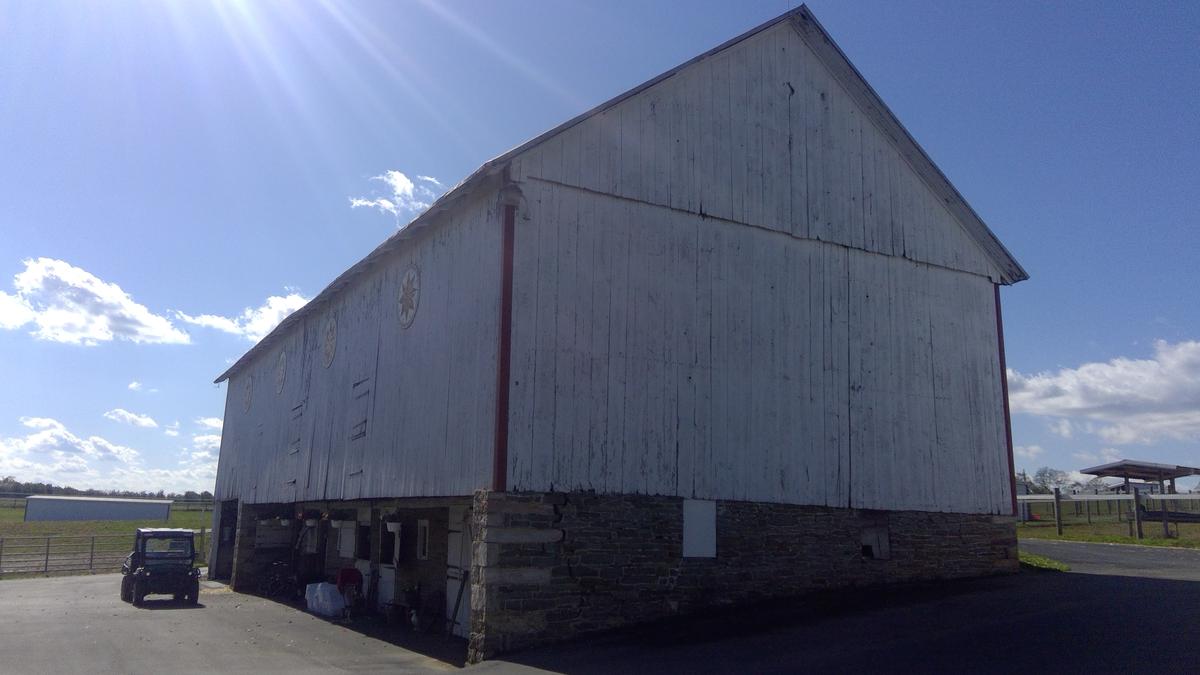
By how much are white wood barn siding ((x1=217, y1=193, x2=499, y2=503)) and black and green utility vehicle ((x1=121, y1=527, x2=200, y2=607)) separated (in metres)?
2.71

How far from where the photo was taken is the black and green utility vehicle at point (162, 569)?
23.7m

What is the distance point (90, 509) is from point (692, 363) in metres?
74.9

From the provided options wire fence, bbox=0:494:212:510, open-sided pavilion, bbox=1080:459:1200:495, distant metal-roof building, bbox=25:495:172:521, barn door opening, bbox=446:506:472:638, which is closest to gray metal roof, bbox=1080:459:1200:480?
open-sided pavilion, bbox=1080:459:1200:495

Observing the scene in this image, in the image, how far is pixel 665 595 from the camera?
1431cm

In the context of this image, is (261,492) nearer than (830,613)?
No

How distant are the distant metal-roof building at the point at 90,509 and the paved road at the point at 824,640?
60.5 m

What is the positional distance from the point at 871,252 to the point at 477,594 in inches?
384

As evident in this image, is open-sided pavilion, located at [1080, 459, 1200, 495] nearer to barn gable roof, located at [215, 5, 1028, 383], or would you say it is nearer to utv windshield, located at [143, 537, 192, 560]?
barn gable roof, located at [215, 5, 1028, 383]

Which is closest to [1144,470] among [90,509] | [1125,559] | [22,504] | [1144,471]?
[1144,471]

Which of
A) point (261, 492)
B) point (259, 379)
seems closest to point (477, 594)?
point (261, 492)

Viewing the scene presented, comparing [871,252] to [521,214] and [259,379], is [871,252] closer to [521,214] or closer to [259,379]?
[521,214]

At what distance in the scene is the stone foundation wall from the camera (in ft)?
42.8

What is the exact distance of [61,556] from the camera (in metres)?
39.4

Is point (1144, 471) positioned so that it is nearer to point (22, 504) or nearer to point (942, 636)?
point (942, 636)
